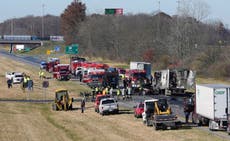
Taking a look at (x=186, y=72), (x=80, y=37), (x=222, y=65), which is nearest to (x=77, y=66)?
(x=222, y=65)

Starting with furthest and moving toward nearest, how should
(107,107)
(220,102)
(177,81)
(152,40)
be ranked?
(152,40) → (177,81) → (107,107) → (220,102)

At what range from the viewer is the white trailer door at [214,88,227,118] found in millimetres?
36469

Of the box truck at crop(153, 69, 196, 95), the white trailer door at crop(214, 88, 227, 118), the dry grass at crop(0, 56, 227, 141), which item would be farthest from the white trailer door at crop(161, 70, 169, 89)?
the white trailer door at crop(214, 88, 227, 118)

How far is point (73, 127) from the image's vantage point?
43281mm

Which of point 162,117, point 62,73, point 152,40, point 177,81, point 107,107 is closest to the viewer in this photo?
point 162,117

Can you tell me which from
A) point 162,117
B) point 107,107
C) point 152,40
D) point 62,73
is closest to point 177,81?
point 107,107

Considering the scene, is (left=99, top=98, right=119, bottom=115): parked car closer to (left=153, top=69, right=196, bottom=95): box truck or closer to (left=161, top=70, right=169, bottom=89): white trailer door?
(left=153, top=69, right=196, bottom=95): box truck

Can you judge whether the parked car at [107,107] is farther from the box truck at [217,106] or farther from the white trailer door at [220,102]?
the white trailer door at [220,102]

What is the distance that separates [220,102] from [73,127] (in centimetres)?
1156

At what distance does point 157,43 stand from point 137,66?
41266mm

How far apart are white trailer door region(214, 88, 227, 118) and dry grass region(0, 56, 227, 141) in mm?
1442

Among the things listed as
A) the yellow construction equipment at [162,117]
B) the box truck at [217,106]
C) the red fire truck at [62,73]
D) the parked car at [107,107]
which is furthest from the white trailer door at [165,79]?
the box truck at [217,106]

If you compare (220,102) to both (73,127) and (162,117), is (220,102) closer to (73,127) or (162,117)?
(162,117)

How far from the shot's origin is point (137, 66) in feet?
266
